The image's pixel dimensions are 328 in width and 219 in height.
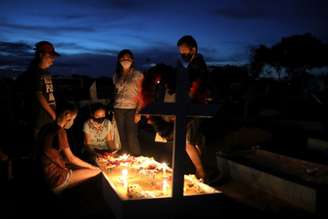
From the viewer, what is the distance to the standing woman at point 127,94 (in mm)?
5996

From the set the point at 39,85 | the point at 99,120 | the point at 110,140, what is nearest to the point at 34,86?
the point at 39,85

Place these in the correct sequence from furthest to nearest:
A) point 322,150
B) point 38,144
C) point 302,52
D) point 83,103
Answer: point 302,52 → point 83,103 → point 322,150 → point 38,144

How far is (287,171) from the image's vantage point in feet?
17.2

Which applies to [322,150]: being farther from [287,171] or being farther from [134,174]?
[134,174]

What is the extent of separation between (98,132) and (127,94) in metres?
0.80

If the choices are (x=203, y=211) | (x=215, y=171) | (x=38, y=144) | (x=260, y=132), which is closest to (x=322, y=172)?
(x=215, y=171)

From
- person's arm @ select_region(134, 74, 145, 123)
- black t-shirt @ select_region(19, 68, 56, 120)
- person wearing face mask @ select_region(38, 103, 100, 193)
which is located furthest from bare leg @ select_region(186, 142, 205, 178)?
black t-shirt @ select_region(19, 68, 56, 120)

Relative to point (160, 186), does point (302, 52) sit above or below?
above

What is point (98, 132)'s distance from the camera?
571 centimetres

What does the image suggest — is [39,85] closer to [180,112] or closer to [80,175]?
[80,175]

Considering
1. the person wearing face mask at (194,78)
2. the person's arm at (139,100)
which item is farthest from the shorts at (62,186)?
the person's arm at (139,100)

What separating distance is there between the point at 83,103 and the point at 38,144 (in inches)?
350

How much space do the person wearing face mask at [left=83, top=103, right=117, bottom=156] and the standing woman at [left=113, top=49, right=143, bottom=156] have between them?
0.41 m

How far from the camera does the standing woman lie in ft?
19.7
